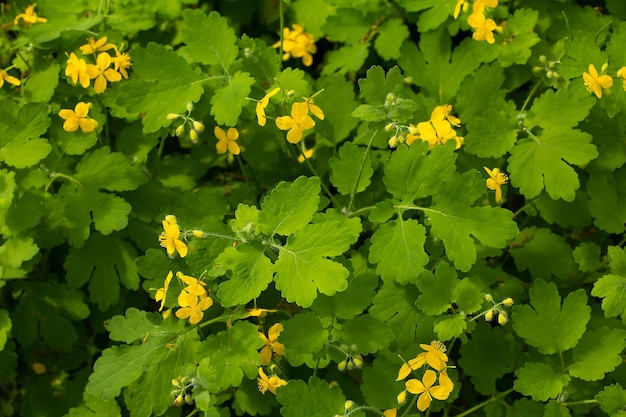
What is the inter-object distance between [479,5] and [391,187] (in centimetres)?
84

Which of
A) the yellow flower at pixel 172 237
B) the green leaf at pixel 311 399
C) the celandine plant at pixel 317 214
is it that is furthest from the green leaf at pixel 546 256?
the yellow flower at pixel 172 237

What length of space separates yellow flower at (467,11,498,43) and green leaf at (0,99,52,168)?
5.45 ft

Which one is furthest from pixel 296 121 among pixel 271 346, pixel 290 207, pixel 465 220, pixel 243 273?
pixel 271 346

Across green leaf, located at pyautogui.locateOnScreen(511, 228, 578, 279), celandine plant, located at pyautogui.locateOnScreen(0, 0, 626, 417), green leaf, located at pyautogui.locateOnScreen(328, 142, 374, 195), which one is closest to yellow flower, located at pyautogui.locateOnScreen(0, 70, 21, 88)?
celandine plant, located at pyautogui.locateOnScreen(0, 0, 626, 417)

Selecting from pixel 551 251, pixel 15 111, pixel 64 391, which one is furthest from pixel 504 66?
pixel 64 391

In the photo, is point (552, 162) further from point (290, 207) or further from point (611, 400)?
point (290, 207)

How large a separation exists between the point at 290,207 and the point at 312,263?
0.19 m

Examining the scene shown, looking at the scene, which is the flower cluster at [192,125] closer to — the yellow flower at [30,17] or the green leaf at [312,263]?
the green leaf at [312,263]

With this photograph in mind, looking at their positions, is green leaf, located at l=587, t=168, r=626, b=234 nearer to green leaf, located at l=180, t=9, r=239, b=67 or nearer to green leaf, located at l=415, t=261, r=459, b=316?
green leaf, located at l=415, t=261, r=459, b=316

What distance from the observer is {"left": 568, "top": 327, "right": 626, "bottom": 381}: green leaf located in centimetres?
191

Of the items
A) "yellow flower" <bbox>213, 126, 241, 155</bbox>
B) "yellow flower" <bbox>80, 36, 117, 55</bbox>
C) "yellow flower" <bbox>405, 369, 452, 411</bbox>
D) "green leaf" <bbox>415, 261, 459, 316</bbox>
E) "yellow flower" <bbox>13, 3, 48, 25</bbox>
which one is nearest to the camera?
"yellow flower" <bbox>405, 369, 452, 411</bbox>

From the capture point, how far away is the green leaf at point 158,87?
223 cm

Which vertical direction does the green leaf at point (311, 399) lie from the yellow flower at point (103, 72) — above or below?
below

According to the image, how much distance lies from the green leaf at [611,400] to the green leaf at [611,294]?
0.81 ft
